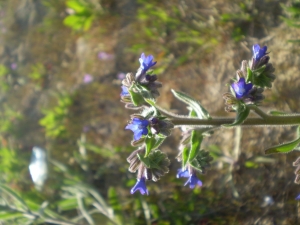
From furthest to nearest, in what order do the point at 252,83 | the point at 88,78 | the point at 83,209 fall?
the point at 88,78
the point at 83,209
the point at 252,83

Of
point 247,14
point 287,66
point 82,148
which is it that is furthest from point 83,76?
point 287,66

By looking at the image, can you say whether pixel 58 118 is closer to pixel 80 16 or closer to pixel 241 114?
pixel 80 16

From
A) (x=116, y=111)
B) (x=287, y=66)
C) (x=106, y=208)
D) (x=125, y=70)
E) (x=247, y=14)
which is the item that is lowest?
Result: (x=106, y=208)

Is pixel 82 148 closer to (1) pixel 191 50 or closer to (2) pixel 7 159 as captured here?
(2) pixel 7 159

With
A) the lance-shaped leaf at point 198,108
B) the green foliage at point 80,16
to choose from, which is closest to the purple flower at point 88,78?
the green foliage at point 80,16

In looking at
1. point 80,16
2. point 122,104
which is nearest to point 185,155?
point 122,104

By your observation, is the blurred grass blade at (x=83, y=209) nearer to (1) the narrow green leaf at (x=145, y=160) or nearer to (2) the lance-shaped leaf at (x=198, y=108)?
(1) the narrow green leaf at (x=145, y=160)
